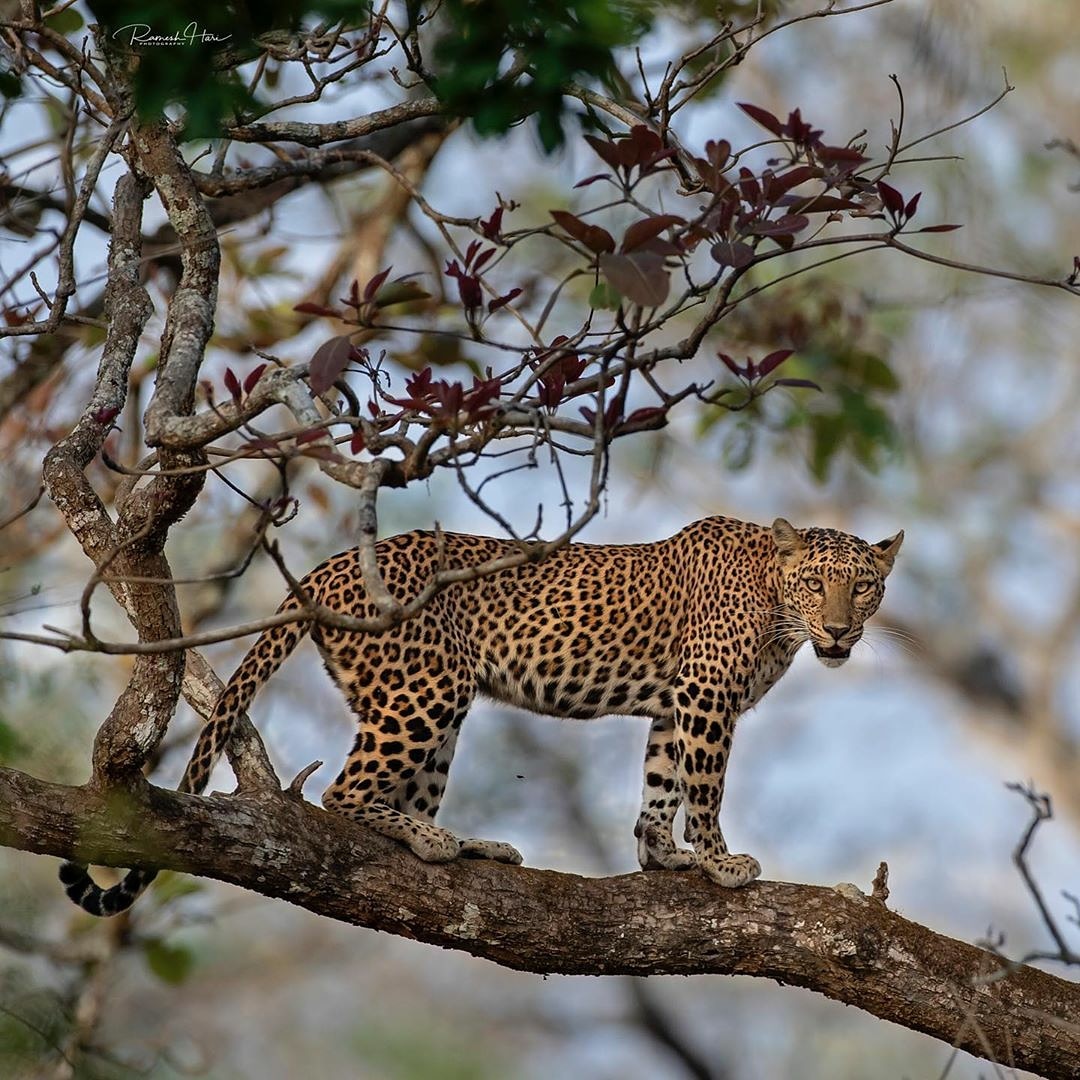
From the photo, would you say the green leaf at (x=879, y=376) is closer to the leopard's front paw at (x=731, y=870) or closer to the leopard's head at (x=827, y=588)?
the leopard's head at (x=827, y=588)

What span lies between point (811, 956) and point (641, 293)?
3.04 metres

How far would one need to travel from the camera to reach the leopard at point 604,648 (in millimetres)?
7203

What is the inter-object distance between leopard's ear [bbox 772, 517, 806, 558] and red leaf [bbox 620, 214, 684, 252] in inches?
133

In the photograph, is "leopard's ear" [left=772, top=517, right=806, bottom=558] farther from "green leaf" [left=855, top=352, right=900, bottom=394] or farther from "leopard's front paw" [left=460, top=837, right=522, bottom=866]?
"green leaf" [left=855, top=352, right=900, bottom=394]

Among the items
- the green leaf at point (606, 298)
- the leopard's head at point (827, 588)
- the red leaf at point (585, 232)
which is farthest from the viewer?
the leopard's head at point (827, 588)

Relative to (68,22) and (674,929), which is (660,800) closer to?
(674,929)

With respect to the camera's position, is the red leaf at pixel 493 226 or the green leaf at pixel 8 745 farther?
the red leaf at pixel 493 226

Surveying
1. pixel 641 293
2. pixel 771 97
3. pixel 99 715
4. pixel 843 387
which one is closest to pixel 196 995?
pixel 99 715

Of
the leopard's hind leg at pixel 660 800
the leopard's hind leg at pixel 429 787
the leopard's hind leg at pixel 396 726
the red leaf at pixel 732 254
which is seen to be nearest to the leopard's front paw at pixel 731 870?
the leopard's hind leg at pixel 660 800

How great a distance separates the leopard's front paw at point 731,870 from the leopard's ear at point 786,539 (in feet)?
4.80

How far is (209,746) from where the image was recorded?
259 inches

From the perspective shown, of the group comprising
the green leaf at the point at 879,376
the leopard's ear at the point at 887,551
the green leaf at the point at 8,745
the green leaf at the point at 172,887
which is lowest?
the green leaf at the point at 8,745

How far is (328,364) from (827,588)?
3.51m

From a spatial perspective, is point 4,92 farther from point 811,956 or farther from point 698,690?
point 811,956
